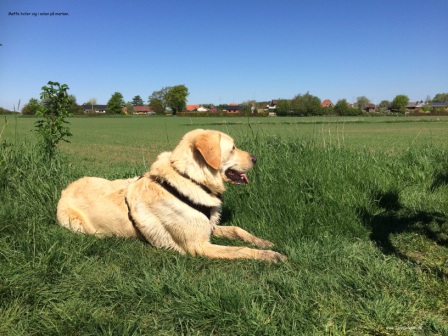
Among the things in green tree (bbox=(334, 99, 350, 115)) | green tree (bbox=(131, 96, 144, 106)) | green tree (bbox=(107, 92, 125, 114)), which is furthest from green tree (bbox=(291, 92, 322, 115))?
green tree (bbox=(131, 96, 144, 106))

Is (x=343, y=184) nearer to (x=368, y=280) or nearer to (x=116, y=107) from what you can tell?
(x=368, y=280)

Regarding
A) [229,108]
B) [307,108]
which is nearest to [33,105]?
[307,108]

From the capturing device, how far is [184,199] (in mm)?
3721

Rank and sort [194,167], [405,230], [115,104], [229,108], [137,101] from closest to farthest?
1. [194,167]
2. [405,230]
3. [229,108]
4. [115,104]
5. [137,101]

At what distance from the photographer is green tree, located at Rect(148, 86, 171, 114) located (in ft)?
400

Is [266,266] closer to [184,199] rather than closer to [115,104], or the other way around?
[184,199]

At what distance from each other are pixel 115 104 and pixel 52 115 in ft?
425

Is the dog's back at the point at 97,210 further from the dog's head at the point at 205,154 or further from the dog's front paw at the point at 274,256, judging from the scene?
the dog's front paw at the point at 274,256

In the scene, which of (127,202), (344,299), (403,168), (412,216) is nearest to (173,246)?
(127,202)

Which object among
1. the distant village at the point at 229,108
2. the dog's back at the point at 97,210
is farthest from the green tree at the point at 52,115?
the distant village at the point at 229,108

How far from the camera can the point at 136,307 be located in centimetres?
271

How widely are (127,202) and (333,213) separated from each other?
2720 millimetres

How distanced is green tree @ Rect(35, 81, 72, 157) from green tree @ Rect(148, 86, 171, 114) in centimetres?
11271

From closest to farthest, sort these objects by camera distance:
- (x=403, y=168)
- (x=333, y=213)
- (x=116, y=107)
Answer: (x=333, y=213)
(x=403, y=168)
(x=116, y=107)
